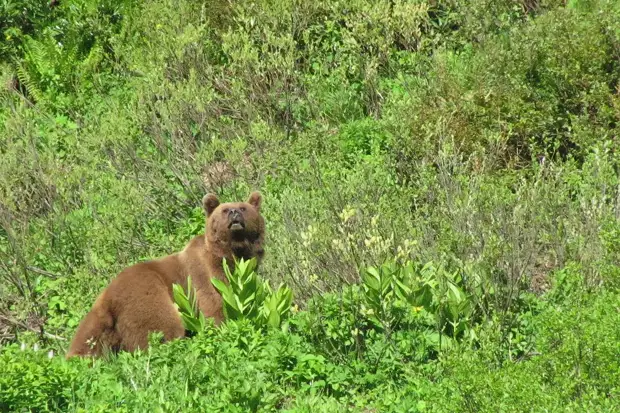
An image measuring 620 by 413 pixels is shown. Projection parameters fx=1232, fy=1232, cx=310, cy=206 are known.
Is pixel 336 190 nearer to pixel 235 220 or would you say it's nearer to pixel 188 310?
pixel 235 220

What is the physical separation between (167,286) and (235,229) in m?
0.85

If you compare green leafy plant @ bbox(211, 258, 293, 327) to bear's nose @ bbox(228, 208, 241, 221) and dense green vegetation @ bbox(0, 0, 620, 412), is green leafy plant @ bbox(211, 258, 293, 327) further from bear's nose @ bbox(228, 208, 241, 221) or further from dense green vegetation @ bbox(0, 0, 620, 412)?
bear's nose @ bbox(228, 208, 241, 221)

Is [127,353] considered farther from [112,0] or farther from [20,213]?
[112,0]

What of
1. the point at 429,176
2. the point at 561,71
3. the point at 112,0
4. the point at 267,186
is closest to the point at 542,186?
the point at 429,176

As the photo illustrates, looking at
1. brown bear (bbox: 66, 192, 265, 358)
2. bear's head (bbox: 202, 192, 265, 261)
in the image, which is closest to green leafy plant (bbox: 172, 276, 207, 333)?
brown bear (bbox: 66, 192, 265, 358)

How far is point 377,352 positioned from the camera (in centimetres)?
928

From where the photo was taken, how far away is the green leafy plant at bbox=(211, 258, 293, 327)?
32.3 ft

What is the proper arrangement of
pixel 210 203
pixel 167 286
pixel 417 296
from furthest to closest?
1. pixel 210 203
2. pixel 167 286
3. pixel 417 296

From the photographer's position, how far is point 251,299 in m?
10.0

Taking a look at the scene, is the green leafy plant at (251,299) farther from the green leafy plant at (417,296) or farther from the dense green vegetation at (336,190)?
the green leafy plant at (417,296)

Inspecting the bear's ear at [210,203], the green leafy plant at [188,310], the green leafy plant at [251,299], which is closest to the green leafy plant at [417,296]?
the green leafy plant at [251,299]

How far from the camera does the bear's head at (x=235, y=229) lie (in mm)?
10883

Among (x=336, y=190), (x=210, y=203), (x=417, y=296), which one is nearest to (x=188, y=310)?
(x=210, y=203)

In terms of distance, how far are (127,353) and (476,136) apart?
19.3 feet
